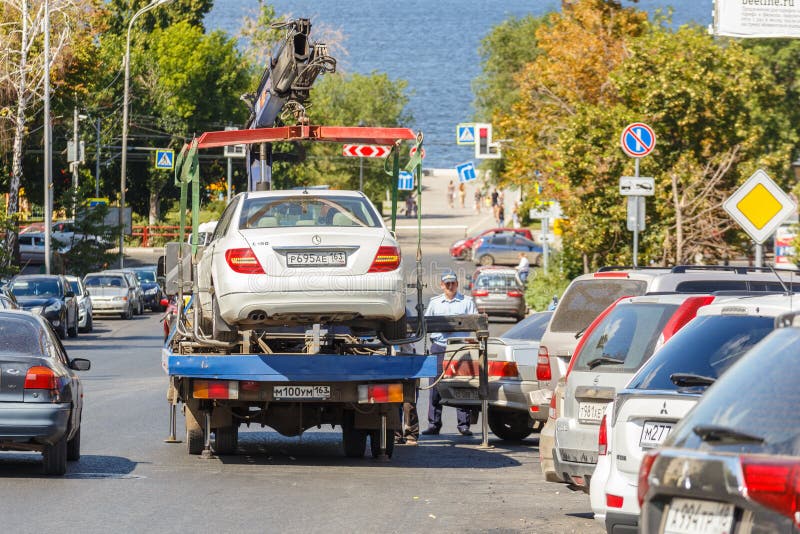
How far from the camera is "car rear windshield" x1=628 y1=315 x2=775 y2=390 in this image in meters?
8.55

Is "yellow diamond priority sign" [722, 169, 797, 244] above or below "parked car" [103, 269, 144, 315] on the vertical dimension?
above

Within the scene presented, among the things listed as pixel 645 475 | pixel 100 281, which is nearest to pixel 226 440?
pixel 645 475

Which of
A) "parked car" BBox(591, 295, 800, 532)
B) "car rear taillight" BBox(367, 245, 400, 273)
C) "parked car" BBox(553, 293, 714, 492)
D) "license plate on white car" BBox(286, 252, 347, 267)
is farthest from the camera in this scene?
"car rear taillight" BBox(367, 245, 400, 273)

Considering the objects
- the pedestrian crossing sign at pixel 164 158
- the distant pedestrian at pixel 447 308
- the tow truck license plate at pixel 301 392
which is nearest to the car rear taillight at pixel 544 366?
the tow truck license plate at pixel 301 392

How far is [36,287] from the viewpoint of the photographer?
131 feet

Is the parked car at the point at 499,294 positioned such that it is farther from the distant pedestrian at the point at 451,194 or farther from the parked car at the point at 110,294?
the distant pedestrian at the point at 451,194

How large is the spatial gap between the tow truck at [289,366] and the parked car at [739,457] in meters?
8.52

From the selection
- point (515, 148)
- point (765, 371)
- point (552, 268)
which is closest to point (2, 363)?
point (765, 371)

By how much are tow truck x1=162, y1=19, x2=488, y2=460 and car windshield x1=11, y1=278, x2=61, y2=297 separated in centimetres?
2353

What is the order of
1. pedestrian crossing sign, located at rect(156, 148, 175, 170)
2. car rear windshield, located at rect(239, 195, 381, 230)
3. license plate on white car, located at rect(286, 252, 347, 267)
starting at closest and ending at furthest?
license plate on white car, located at rect(286, 252, 347, 267) → car rear windshield, located at rect(239, 195, 381, 230) → pedestrian crossing sign, located at rect(156, 148, 175, 170)

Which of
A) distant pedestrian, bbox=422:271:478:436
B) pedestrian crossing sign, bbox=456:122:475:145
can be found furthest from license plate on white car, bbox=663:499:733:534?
pedestrian crossing sign, bbox=456:122:475:145

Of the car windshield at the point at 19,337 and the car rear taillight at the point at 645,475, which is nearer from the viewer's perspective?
the car rear taillight at the point at 645,475

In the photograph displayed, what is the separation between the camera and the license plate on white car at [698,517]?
5.53m

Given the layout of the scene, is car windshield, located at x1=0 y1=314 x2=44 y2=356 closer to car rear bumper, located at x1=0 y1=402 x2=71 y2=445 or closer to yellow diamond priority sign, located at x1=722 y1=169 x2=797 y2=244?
car rear bumper, located at x1=0 y1=402 x2=71 y2=445
